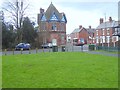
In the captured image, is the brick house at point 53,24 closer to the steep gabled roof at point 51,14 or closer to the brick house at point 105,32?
the steep gabled roof at point 51,14

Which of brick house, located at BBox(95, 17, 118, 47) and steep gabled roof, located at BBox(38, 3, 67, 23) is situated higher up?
steep gabled roof, located at BBox(38, 3, 67, 23)

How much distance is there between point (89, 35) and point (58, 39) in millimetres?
35481

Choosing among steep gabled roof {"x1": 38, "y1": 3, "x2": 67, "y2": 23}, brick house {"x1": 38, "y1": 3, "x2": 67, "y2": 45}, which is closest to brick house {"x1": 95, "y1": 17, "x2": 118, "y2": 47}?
brick house {"x1": 38, "y1": 3, "x2": 67, "y2": 45}

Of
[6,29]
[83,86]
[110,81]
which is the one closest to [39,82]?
[83,86]

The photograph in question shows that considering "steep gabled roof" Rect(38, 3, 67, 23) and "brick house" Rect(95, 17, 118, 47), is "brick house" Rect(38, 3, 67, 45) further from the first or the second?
"brick house" Rect(95, 17, 118, 47)

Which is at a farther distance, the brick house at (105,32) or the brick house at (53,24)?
the brick house at (105,32)

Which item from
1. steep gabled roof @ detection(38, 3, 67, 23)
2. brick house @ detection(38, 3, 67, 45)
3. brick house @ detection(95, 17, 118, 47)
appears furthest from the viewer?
brick house @ detection(95, 17, 118, 47)

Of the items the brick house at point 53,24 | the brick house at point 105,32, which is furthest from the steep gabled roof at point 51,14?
the brick house at point 105,32

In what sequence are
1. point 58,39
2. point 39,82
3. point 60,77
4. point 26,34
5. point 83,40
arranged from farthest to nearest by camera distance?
point 83,40 → point 58,39 → point 26,34 → point 60,77 → point 39,82

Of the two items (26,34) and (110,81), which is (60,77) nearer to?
(110,81)

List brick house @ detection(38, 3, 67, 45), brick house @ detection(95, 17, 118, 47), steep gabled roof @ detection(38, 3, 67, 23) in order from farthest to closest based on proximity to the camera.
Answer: brick house @ detection(95, 17, 118, 47) < steep gabled roof @ detection(38, 3, 67, 23) < brick house @ detection(38, 3, 67, 45)

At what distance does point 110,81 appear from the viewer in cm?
1255

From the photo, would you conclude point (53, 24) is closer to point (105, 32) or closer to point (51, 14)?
point (51, 14)

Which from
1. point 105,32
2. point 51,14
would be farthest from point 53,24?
point 105,32
